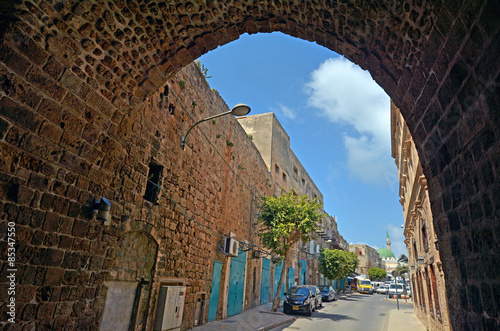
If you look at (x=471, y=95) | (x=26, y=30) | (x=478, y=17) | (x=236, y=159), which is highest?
(x=236, y=159)

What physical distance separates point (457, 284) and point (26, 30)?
5.73 metres

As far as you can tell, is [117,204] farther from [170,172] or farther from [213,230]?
[213,230]

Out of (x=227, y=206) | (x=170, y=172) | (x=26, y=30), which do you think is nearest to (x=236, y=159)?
(x=227, y=206)

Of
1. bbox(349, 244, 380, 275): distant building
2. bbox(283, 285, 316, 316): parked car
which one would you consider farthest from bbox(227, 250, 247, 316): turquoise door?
bbox(349, 244, 380, 275): distant building

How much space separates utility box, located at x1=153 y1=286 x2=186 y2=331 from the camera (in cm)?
713

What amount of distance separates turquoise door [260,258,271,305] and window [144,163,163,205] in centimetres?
1146

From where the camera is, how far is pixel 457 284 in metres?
3.05

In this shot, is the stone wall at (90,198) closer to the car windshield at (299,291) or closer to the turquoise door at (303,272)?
the car windshield at (299,291)

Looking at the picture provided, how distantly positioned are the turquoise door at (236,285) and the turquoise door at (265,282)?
3.61 metres

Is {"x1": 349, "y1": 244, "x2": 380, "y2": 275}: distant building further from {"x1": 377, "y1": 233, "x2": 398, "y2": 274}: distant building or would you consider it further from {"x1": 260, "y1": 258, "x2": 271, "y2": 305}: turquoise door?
{"x1": 260, "y1": 258, "x2": 271, "y2": 305}: turquoise door

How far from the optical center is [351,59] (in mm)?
4438

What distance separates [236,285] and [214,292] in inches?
93.8

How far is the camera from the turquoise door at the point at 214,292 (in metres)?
10.5

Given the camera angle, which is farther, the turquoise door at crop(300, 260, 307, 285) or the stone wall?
the turquoise door at crop(300, 260, 307, 285)
